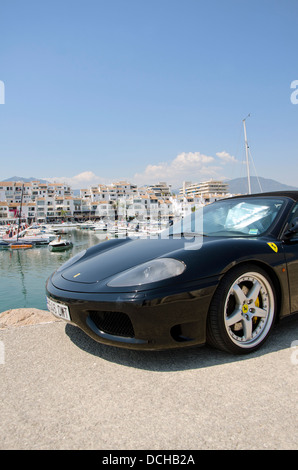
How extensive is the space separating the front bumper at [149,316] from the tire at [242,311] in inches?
3.3

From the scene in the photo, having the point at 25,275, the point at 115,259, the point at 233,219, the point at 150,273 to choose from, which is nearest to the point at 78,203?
the point at 25,275

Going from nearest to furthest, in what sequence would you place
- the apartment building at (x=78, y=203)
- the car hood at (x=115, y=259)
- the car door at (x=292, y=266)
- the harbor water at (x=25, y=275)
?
the car hood at (x=115, y=259) < the car door at (x=292, y=266) < the harbor water at (x=25, y=275) < the apartment building at (x=78, y=203)

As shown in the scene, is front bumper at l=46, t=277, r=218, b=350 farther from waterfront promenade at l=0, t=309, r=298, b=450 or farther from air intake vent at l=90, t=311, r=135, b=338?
waterfront promenade at l=0, t=309, r=298, b=450

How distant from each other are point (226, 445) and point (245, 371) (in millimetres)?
697

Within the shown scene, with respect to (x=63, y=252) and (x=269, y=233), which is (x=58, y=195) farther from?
(x=269, y=233)

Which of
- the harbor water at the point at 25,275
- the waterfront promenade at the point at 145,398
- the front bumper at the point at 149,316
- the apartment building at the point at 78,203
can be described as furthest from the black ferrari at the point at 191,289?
the apartment building at the point at 78,203

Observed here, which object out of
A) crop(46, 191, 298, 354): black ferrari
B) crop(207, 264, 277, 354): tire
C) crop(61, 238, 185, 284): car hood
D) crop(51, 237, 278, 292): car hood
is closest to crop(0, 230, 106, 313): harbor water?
crop(61, 238, 185, 284): car hood

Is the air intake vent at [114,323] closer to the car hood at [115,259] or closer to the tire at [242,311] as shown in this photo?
the car hood at [115,259]

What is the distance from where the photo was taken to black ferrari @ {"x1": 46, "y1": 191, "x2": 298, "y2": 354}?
1928 millimetres

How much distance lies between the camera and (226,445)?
4.30 feet

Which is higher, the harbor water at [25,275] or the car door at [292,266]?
the car door at [292,266]

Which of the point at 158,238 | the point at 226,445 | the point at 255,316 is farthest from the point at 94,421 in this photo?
the point at 158,238

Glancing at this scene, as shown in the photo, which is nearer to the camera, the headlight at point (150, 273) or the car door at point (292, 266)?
the headlight at point (150, 273)

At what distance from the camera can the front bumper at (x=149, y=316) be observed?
1.89 meters
